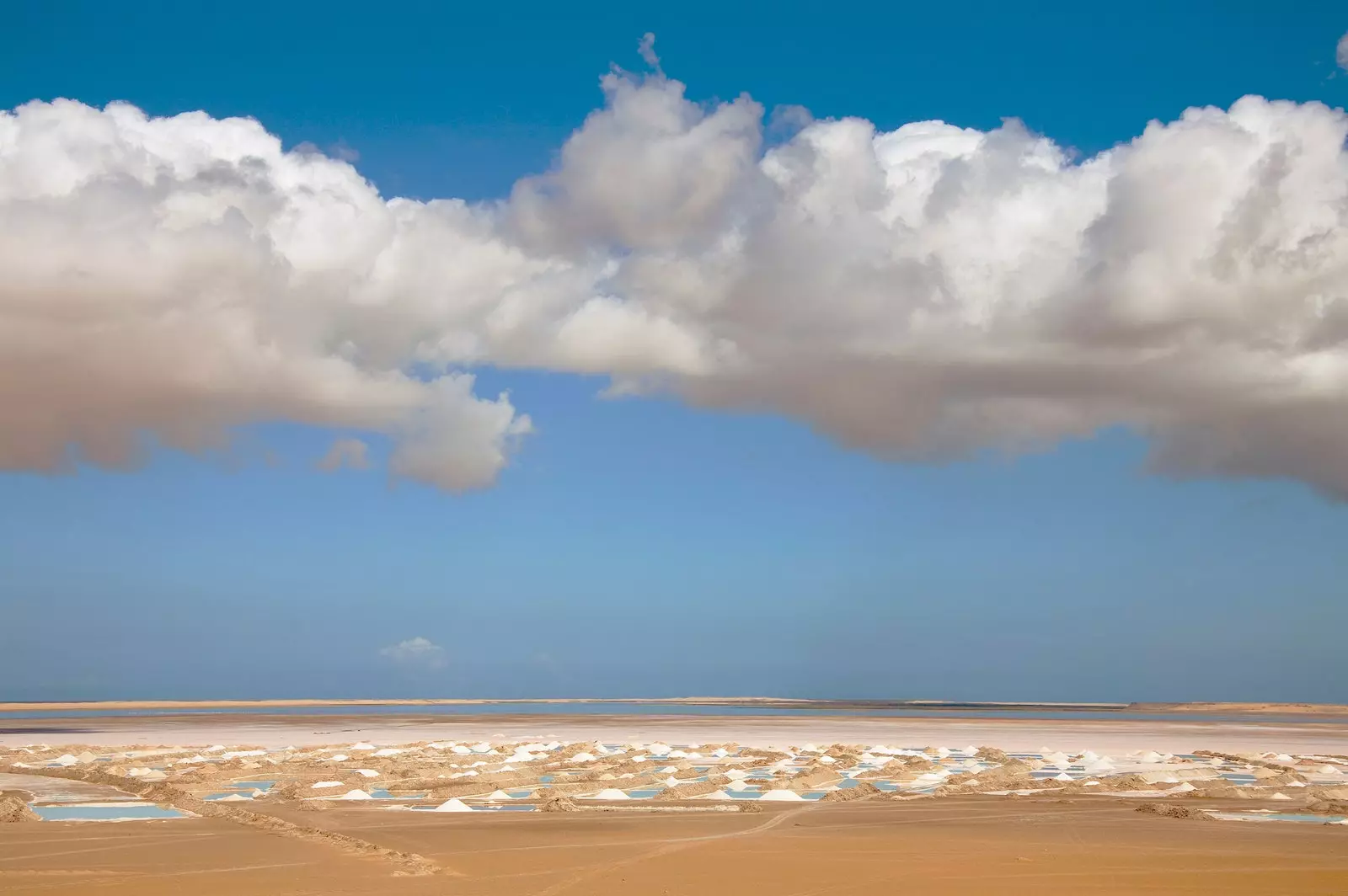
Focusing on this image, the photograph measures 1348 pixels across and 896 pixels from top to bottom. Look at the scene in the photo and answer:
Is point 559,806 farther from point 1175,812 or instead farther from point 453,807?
point 1175,812

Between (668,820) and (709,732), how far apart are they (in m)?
38.8

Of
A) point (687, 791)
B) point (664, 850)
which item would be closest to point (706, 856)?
point (664, 850)

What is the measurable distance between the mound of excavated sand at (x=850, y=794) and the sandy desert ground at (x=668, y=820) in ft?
0.33

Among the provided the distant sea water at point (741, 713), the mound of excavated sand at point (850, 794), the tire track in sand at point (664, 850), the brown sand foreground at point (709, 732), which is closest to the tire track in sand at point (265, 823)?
the tire track in sand at point (664, 850)

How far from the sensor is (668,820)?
23281mm

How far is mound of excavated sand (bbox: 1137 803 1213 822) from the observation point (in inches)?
941

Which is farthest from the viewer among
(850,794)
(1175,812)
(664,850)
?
(850,794)

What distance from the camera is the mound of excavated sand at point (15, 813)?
23.0m

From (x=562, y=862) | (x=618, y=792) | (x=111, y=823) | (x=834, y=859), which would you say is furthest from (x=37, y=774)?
(x=834, y=859)

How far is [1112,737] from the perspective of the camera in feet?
188

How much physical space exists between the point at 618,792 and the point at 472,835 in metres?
7.41

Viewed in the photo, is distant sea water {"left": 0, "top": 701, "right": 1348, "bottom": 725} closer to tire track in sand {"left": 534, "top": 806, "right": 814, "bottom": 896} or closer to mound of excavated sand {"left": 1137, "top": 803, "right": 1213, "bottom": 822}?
mound of excavated sand {"left": 1137, "top": 803, "right": 1213, "bottom": 822}

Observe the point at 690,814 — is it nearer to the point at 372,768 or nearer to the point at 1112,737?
the point at 372,768

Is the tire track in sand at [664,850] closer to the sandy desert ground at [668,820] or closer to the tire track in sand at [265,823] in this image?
the sandy desert ground at [668,820]
